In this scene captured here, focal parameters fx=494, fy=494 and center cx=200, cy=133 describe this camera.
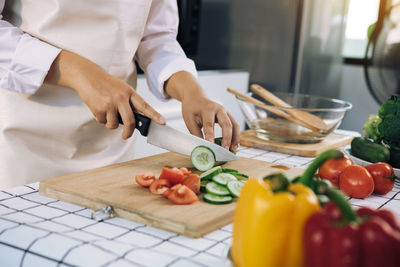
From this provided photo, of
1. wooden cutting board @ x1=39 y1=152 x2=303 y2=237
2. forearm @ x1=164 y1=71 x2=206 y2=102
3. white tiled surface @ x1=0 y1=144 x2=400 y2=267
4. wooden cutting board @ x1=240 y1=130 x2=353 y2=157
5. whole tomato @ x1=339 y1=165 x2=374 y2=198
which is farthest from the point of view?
wooden cutting board @ x1=240 y1=130 x2=353 y2=157

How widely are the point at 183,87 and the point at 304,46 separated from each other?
1448 millimetres

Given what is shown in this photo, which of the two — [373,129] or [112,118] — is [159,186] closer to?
[112,118]

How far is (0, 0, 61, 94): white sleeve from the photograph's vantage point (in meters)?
1.22

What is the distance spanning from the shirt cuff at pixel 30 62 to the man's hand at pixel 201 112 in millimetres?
389

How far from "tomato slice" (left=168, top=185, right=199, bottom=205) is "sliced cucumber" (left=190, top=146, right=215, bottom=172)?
0.28m

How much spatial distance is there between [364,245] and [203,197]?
512mm

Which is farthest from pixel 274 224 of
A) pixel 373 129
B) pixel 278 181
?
pixel 373 129

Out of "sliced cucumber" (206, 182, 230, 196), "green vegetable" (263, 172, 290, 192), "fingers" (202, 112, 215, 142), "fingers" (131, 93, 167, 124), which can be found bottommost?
"sliced cucumber" (206, 182, 230, 196)

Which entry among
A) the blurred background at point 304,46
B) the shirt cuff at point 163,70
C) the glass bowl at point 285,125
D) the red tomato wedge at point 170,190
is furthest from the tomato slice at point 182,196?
the blurred background at point 304,46

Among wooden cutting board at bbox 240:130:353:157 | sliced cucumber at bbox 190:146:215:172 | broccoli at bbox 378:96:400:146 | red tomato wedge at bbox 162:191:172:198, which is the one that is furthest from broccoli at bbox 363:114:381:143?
red tomato wedge at bbox 162:191:172:198

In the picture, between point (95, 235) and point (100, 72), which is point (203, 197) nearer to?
point (95, 235)

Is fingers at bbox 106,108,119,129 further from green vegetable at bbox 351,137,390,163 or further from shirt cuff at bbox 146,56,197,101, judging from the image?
green vegetable at bbox 351,137,390,163

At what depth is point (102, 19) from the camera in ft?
4.62

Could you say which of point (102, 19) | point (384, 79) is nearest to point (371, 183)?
point (102, 19)
